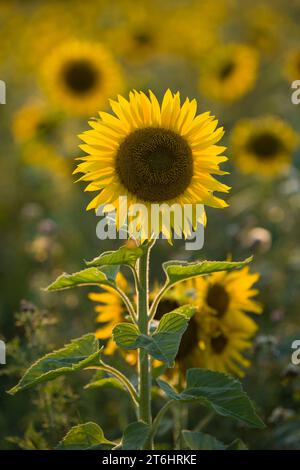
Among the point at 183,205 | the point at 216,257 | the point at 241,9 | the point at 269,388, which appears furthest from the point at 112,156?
the point at 241,9

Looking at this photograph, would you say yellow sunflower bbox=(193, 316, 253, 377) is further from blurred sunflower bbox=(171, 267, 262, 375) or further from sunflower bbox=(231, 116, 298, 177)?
sunflower bbox=(231, 116, 298, 177)

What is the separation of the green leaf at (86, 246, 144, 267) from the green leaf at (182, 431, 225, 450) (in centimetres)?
50

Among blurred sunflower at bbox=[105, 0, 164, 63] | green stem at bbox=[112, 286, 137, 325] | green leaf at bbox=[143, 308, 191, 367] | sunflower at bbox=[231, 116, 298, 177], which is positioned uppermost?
blurred sunflower at bbox=[105, 0, 164, 63]

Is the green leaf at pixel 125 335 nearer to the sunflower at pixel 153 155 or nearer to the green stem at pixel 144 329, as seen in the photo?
the green stem at pixel 144 329

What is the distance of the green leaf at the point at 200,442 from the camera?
1699 mm

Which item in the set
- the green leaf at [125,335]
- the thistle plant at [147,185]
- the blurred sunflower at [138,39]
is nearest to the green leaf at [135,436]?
the thistle plant at [147,185]

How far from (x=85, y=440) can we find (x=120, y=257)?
0.50m

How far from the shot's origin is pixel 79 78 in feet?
14.9

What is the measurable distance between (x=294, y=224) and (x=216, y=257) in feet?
1.97

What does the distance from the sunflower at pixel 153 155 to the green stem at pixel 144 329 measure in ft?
0.33

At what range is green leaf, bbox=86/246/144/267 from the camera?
57.0 inches

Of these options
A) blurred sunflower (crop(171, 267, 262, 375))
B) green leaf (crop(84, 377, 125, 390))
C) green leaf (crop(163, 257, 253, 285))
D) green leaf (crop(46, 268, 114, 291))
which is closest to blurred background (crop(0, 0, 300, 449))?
blurred sunflower (crop(171, 267, 262, 375))

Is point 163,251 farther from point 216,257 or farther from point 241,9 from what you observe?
point 241,9

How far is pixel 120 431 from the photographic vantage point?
93.3 inches
